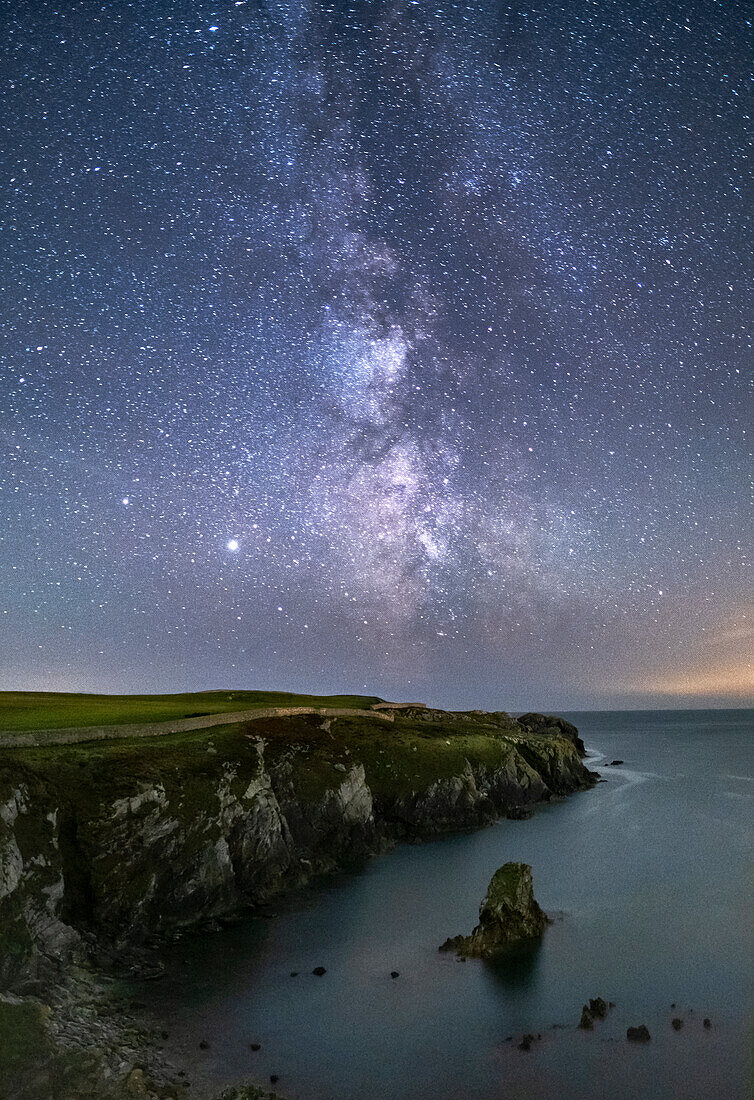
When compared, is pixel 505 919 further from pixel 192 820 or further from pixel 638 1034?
pixel 192 820

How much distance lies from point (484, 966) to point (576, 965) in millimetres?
5201

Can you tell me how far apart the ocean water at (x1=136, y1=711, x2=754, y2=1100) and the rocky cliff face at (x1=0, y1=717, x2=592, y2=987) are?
A: 12.6ft

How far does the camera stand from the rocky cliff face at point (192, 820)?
107 ft

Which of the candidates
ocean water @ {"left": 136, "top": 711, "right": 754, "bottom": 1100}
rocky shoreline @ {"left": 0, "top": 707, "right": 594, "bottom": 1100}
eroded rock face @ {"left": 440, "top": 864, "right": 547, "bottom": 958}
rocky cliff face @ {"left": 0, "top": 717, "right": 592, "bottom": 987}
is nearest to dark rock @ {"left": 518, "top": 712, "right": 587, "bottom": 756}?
rocky shoreline @ {"left": 0, "top": 707, "right": 594, "bottom": 1100}

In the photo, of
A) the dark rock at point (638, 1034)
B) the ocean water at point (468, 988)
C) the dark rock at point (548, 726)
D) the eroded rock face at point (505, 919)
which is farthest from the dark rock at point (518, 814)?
the dark rock at point (548, 726)

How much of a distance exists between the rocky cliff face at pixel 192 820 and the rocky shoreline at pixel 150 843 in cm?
11

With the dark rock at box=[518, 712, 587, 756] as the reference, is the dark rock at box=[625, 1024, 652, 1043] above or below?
above

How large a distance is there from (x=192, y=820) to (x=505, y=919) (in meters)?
20.9

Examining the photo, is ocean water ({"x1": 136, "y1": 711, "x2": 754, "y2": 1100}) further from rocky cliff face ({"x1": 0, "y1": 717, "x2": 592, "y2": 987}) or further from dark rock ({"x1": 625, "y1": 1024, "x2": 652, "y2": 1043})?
rocky cliff face ({"x1": 0, "y1": 717, "x2": 592, "y2": 987})

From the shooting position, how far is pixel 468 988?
106 feet

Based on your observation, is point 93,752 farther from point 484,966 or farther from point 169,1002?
point 484,966

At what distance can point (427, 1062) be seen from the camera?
86.5 feet

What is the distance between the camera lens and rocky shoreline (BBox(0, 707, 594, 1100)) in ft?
79.4

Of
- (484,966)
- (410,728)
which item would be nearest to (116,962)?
(484,966)
